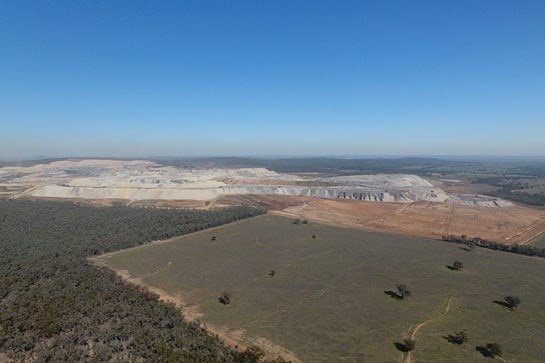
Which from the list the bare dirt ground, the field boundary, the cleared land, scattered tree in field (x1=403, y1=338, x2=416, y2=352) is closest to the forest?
the cleared land

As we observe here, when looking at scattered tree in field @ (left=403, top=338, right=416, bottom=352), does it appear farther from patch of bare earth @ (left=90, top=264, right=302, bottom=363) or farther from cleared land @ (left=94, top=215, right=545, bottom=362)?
patch of bare earth @ (left=90, top=264, right=302, bottom=363)

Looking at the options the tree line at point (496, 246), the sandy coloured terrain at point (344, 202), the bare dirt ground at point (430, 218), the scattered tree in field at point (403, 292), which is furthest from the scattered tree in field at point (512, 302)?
the sandy coloured terrain at point (344, 202)

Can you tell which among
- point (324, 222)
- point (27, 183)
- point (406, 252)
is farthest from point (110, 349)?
point (27, 183)

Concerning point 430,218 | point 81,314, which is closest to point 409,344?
point 81,314

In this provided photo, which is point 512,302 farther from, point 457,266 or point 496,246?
point 496,246

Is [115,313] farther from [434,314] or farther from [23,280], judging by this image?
[434,314]

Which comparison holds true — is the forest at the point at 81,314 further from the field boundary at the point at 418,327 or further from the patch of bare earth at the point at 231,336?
the field boundary at the point at 418,327
